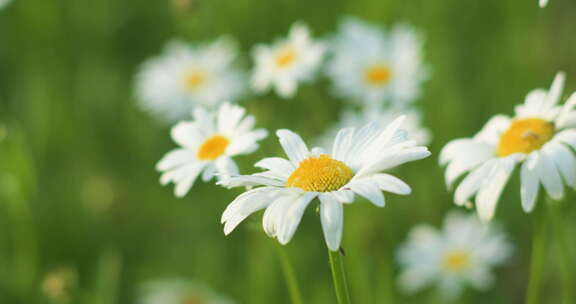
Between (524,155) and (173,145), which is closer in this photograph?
(524,155)

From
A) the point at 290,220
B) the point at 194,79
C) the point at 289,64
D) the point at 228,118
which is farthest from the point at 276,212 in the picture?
the point at 194,79

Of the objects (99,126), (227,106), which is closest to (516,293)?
(227,106)

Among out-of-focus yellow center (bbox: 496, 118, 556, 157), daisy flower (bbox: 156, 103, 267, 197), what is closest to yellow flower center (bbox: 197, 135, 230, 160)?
daisy flower (bbox: 156, 103, 267, 197)

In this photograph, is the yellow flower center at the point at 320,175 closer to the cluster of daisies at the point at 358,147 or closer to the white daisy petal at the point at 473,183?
the cluster of daisies at the point at 358,147

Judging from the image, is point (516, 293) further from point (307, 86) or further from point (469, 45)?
point (469, 45)

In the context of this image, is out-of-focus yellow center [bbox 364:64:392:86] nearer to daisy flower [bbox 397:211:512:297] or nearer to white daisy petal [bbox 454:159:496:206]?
daisy flower [bbox 397:211:512:297]

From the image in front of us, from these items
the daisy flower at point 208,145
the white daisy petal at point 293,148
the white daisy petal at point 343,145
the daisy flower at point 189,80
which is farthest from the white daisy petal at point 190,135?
the daisy flower at point 189,80

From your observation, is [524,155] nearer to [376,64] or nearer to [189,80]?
[376,64]

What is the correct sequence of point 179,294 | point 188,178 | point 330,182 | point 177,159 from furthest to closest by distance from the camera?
point 179,294 → point 177,159 → point 188,178 → point 330,182
